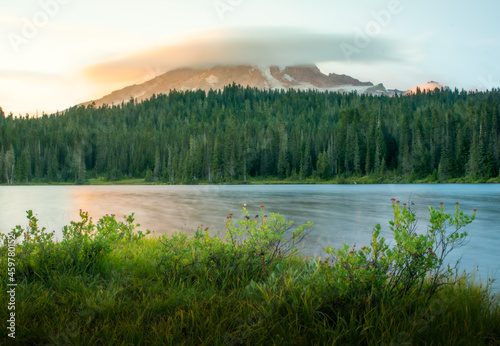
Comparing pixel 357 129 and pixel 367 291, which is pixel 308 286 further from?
pixel 357 129

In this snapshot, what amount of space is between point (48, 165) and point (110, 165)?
25.3 m

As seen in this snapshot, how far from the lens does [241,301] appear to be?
21.4 ft

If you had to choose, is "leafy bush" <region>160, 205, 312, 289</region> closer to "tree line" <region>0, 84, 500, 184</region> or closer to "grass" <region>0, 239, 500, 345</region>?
"grass" <region>0, 239, 500, 345</region>

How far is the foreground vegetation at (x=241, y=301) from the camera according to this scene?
213 inches

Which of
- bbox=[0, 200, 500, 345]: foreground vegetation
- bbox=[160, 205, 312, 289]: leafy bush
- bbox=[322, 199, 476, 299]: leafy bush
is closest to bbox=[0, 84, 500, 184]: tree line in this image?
bbox=[160, 205, 312, 289]: leafy bush

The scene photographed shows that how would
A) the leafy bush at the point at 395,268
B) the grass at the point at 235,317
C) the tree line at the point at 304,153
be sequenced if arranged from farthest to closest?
the tree line at the point at 304,153 < the leafy bush at the point at 395,268 < the grass at the point at 235,317

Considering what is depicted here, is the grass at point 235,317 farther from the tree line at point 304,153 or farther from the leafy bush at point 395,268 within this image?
the tree line at point 304,153

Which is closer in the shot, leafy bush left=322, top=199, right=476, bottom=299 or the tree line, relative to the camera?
leafy bush left=322, top=199, right=476, bottom=299

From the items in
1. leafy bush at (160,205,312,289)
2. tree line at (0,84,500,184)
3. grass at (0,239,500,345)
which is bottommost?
grass at (0,239,500,345)

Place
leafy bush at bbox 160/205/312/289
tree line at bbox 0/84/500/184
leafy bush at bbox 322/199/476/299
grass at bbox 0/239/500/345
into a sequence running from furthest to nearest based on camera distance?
tree line at bbox 0/84/500/184 → leafy bush at bbox 160/205/312/289 → leafy bush at bbox 322/199/476/299 → grass at bbox 0/239/500/345

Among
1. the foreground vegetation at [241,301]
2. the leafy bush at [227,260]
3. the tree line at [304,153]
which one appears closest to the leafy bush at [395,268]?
the foreground vegetation at [241,301]

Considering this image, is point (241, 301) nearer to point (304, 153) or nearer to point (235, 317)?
point (235, 317)

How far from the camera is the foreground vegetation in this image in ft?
17.7

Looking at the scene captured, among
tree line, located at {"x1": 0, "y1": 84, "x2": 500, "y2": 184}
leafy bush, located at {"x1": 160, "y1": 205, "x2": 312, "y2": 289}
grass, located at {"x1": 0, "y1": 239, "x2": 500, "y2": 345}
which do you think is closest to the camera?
grass, located at {"x1": 0, "y1": 239, "x2": 500, "y2": 345}
